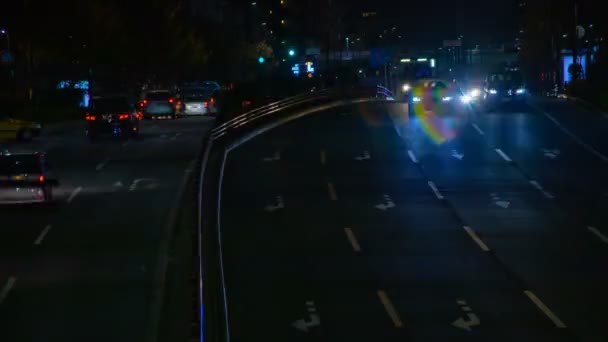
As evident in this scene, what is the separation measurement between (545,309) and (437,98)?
35205mm

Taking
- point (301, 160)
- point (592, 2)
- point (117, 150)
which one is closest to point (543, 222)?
point (301, 160)

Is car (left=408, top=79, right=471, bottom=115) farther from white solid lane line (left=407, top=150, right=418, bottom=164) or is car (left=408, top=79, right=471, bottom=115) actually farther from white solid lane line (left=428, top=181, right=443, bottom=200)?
white solid lane line (left=428, top=181, right=443, bottom=200)

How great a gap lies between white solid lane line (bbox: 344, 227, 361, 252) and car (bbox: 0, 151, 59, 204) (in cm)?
838

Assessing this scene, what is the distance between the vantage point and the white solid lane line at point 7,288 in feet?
59.8

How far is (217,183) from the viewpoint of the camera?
2950cm

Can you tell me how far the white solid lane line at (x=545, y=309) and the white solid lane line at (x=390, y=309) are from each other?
2020mm

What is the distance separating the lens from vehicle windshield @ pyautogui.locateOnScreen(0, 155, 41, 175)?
28828 mm

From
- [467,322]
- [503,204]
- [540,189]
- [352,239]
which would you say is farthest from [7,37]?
[467,322]


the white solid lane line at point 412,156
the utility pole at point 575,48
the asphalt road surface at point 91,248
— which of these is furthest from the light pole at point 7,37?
the white solid lane line at point 412,156

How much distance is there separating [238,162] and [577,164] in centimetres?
1021

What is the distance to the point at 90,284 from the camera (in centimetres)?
1916

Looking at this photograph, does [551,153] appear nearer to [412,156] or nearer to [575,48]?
[412,156]

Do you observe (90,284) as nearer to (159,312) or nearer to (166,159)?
(159,312)

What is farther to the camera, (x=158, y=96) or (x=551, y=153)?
(x=158, y=96)
